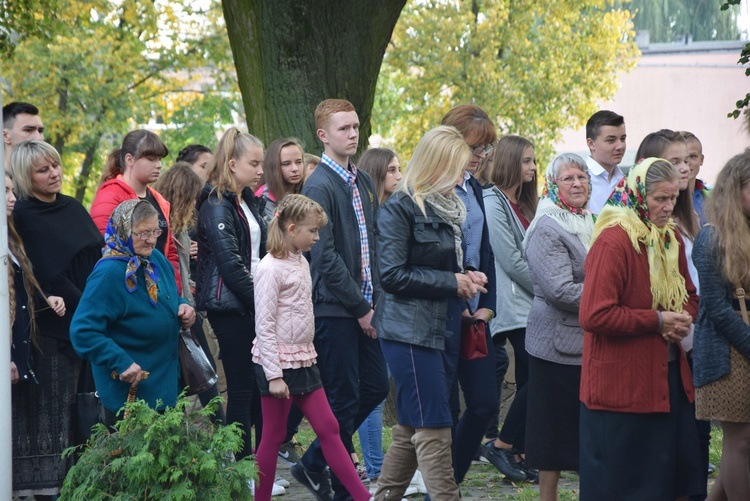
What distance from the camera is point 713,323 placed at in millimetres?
5414

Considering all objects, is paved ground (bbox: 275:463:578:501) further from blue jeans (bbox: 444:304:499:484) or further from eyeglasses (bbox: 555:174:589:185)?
eyeglasses (bbox: 555:174:589:185)

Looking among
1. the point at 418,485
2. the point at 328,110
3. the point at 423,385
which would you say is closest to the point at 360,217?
the point at 328,110

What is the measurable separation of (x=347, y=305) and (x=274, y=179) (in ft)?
4.78

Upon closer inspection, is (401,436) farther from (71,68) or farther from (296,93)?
(71,68)

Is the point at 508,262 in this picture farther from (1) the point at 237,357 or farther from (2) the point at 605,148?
(1) the point at 237,357

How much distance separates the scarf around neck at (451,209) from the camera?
19.1 feet

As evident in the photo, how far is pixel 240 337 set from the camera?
22.2 feet

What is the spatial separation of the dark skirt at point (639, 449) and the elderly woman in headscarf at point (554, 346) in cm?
62

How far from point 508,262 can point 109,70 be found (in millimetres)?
17912

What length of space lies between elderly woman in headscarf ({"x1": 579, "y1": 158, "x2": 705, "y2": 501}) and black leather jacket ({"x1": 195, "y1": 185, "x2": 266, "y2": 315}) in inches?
89.5

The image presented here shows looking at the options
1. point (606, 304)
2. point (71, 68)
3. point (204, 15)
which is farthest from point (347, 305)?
point (204, 15)

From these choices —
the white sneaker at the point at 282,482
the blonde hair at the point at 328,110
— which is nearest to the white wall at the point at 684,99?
the white sneaker at the point at 282,482

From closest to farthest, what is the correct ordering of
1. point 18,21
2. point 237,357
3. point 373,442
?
point 237,357 → point 373,442 → point 18,21

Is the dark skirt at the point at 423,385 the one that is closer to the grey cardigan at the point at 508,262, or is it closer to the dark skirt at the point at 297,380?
the dark skirt at the point at 297,380
